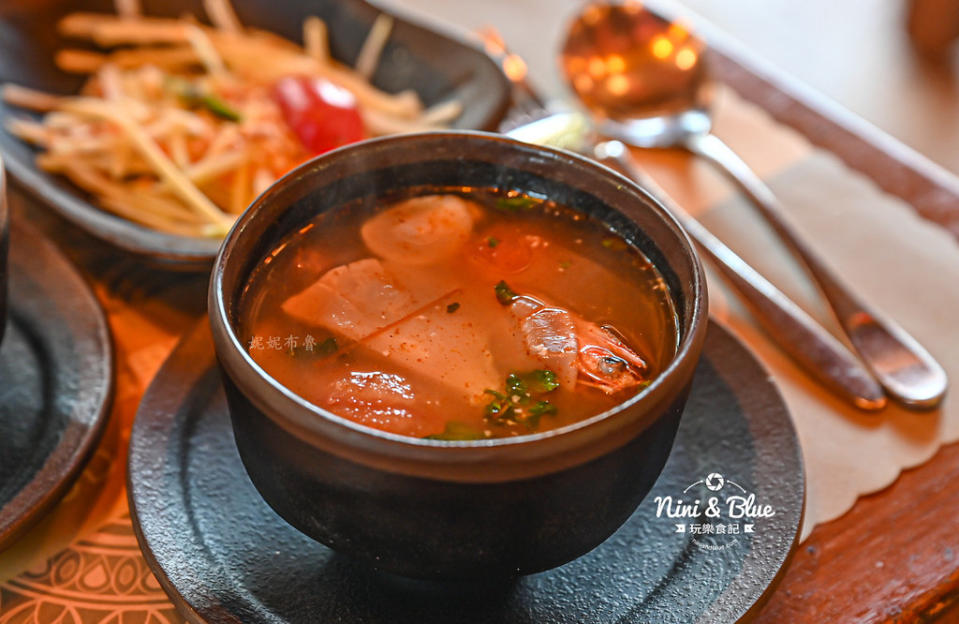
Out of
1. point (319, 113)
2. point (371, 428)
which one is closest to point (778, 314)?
point (371, 428)

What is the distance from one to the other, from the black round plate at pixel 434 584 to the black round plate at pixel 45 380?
0.38 feet

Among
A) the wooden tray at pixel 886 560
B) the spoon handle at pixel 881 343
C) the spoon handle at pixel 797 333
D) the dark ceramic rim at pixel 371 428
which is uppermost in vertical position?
the dark ceramic rim at pixel 371 428

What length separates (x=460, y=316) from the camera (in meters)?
1.30

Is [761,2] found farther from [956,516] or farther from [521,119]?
[956,516]

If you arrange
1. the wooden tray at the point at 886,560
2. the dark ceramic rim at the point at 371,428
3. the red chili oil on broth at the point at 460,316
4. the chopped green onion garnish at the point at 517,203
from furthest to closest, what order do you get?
the chopped green onion garnish at the point at 517,203, the wooden tray at the point at 886,560, the red chili oil on broth at the point at 460,316, the dark ceramic rim at the point at 371,428

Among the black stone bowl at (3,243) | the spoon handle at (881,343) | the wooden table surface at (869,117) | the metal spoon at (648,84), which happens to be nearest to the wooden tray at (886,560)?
the wooden table surface at (869,117)

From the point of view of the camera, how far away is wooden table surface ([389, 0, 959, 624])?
1338mm

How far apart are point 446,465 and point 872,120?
7.98ft

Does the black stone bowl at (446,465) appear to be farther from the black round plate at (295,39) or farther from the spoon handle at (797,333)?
the black round plate at (295,39)

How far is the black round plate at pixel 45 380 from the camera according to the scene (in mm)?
1331

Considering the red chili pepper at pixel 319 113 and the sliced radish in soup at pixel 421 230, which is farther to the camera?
the red chili pepper at pixel 319 113

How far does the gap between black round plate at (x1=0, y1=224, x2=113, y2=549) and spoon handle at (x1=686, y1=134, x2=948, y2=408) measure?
4.29ft

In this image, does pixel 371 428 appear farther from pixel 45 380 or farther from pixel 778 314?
pixel 778 314

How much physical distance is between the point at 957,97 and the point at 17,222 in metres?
2.73
